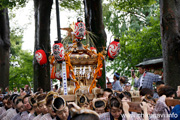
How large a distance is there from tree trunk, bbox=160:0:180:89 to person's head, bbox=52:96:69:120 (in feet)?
14.7

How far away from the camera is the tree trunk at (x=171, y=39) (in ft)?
23.9

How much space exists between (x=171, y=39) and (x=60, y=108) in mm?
4958

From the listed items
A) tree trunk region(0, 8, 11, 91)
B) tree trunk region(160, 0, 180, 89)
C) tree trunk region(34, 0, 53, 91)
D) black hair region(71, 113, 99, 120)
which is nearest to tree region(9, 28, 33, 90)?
tree trunk region(0, 8, 11, 91)

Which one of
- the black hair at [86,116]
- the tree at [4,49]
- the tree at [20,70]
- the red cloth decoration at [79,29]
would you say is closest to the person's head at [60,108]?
the black hair at [86,116]

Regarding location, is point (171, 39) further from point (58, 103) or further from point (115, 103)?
point (58, 103)

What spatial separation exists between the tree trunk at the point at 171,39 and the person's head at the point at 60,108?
4.48m

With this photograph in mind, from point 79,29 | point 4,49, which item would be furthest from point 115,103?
point 4,49

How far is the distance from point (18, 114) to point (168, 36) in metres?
4.84

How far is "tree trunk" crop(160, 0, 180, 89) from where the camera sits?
23.9 feet

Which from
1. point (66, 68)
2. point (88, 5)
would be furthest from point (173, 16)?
point (88, 5)

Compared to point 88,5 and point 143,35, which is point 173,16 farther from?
point 143,35

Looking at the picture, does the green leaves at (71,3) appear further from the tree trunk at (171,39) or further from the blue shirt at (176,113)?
the blue shirt at (176,113)

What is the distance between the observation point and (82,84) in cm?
940

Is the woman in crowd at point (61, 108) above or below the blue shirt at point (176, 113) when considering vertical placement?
above
